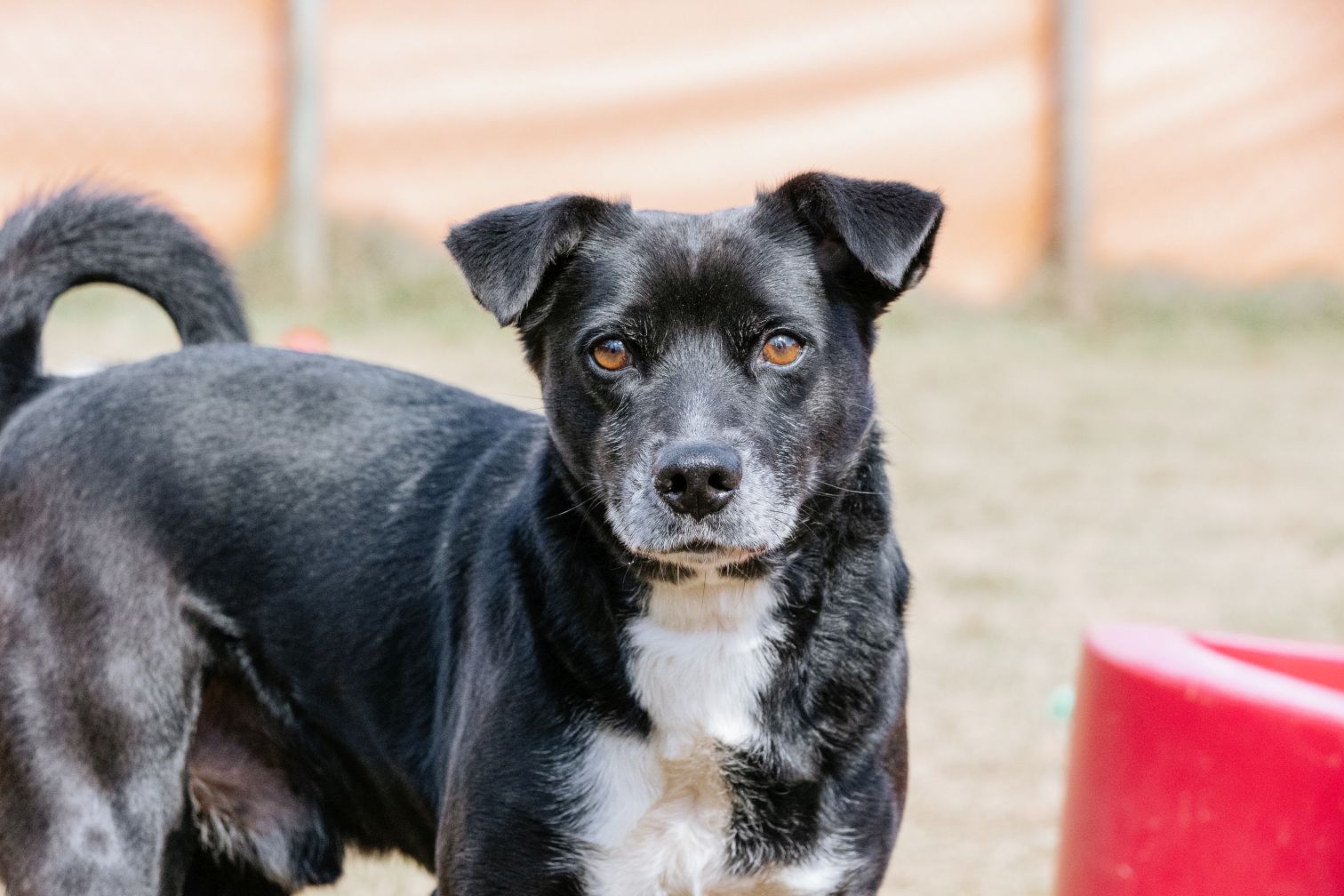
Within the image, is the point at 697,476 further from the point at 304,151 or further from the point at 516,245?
the point at 304,151

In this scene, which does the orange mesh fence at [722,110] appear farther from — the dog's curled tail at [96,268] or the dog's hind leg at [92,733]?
the dog's hind leg at [92,733]

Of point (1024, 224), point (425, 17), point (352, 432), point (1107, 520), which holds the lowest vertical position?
point (1107, 520)

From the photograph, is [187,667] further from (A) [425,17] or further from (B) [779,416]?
(A) [425,17]

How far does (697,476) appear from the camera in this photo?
2.48 m

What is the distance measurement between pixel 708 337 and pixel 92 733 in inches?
50.3

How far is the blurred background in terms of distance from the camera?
911 cm

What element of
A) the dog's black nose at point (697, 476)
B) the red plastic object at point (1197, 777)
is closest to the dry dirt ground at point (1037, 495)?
the dog's black nose at point (697, 476)

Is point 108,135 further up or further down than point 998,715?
further up

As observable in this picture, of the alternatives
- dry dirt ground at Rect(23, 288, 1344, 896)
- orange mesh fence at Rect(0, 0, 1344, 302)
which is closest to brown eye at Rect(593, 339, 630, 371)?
dry dirt ground at Rect(23, 288, 1344, 896)

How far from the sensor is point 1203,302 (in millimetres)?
10828

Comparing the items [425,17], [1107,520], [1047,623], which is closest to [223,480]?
[1047,623]

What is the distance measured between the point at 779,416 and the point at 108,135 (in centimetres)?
800

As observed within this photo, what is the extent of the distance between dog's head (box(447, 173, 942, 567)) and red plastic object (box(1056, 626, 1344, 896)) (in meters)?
0.69

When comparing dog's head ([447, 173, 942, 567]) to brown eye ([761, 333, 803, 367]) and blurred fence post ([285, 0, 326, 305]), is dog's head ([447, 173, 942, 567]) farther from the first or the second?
blurred fence post ([285, 0, 326, 305])
